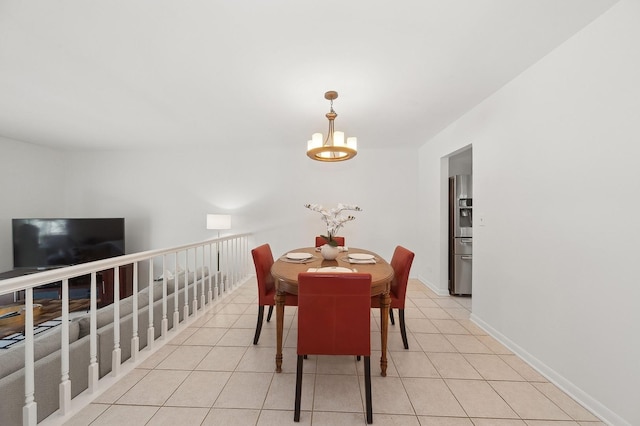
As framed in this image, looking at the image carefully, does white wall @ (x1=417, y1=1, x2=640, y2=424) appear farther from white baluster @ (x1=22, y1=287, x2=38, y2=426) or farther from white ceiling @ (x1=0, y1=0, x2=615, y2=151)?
white baluster @ (x1=22, y1=287, x2=38, y2=426)

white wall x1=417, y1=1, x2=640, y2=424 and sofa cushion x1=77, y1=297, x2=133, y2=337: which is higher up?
white wall x1=417, y1=1, x2=640, y2=424

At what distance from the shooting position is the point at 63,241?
395 centimetres

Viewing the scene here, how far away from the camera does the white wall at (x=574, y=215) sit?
1369 mm

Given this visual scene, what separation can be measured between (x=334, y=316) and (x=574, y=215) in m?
1.75

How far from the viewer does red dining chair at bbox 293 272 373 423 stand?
1439 millimetres

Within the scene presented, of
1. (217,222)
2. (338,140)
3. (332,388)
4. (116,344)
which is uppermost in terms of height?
(338,140)

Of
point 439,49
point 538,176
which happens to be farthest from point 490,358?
point 439,49

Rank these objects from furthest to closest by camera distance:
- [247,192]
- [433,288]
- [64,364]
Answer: [247,192] < [433,288] < [64,364]

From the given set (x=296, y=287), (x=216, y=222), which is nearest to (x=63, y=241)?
(x=216, y=222)

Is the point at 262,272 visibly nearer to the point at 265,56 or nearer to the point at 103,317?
the point at 103,317

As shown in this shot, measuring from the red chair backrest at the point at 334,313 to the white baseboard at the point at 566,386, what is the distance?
4.66ft

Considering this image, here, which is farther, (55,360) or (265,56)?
(265,56)

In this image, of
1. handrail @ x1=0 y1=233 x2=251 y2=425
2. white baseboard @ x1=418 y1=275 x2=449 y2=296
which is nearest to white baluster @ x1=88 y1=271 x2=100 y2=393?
handrail @ x1=0 y1=233 x2=251 y2=425

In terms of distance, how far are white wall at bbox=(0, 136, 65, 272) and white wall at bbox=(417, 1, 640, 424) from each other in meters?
6.74
